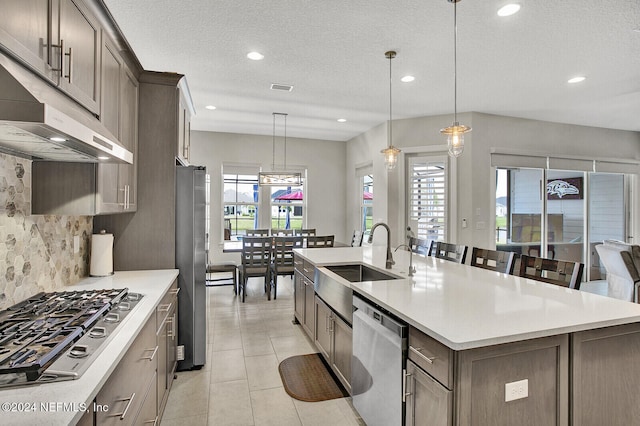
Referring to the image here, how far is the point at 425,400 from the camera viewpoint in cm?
148

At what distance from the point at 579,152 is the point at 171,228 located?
6.96m

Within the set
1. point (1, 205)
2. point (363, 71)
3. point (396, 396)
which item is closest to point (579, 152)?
point (363, 71)

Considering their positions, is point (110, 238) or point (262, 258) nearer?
point (110, 238)

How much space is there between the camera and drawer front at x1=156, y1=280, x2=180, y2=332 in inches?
79.9

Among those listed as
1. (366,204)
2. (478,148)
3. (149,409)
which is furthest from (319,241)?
(149,409)

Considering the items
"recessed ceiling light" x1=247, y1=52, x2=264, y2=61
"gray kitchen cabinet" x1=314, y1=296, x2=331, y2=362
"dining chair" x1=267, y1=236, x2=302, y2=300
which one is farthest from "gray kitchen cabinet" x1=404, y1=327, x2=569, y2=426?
"dining chair" x1=267, y1=236, x2=302, y2=300

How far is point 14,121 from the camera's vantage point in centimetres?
100

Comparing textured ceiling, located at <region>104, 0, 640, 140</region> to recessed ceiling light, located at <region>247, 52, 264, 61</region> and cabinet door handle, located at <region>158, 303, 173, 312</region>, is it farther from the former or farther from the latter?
cabinet door handle, located at <region>158, 303, 173, 312</region>

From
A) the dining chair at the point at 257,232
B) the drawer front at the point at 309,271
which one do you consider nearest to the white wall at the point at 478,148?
the dining chair at the point at 257,232

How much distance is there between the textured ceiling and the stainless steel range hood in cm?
150

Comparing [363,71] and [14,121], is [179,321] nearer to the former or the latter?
[14,121]

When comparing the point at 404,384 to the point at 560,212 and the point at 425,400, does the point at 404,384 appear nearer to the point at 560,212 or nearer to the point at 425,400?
the point at 425,400

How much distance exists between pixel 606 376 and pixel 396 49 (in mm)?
2948

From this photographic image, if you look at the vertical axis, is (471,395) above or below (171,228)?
below
